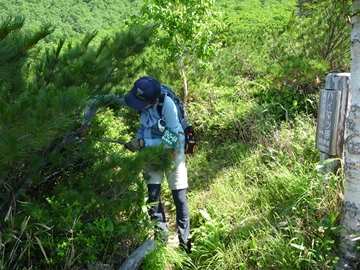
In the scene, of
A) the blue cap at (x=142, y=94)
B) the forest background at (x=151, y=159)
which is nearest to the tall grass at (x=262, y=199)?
the forest background at (x=151, y=159)

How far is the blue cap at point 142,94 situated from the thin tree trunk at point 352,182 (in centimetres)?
152

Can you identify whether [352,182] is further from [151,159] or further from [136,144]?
[136,144]

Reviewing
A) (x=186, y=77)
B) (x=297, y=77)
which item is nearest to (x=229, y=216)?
(x=297, y=77)

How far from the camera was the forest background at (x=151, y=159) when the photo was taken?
7.73ft

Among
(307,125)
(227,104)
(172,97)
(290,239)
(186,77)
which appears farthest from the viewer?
(186,77)

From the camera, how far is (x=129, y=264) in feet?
9.75

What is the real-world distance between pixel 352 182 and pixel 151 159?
5.05ft

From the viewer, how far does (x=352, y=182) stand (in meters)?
2.85

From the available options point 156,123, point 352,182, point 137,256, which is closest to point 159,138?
point 156,123

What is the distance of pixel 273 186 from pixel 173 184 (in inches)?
43.0

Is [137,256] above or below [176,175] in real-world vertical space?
below

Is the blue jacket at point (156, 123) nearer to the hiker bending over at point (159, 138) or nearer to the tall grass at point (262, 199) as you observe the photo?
the hiker bending over at point (159, 138)

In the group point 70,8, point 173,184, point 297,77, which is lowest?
point 173,184

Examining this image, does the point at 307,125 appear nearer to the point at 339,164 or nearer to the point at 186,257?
the point at 339,164
